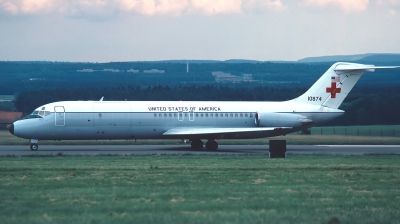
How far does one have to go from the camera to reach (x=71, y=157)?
31734 millimetres

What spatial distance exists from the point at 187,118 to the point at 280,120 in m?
5.89

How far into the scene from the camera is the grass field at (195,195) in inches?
551

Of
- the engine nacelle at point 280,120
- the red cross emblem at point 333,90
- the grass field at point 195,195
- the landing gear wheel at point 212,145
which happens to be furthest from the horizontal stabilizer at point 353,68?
the grass field at point 195,195

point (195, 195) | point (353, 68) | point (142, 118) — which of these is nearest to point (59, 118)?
point (142, 118)

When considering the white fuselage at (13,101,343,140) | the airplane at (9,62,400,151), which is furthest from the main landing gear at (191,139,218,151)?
the white fuselage at (13,101,343,140)

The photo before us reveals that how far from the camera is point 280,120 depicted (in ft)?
138

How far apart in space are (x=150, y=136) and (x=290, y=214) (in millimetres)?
26357

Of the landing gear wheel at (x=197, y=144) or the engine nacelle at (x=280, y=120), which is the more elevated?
the engine nacelle at (x=280, y=120)

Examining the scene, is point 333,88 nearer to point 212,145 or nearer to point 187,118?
point 212,145

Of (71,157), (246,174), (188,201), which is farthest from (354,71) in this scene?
(188,201)

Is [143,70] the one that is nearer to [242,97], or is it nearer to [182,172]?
[242,97]

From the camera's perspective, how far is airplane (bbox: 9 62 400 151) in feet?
126

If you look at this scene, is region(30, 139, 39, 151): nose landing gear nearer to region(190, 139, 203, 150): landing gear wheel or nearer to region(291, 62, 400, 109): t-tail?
region(190, 139, 203, 150): landing gear wheel

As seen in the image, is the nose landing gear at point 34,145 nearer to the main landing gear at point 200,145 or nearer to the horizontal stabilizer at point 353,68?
the main landing gear at point 200,145
